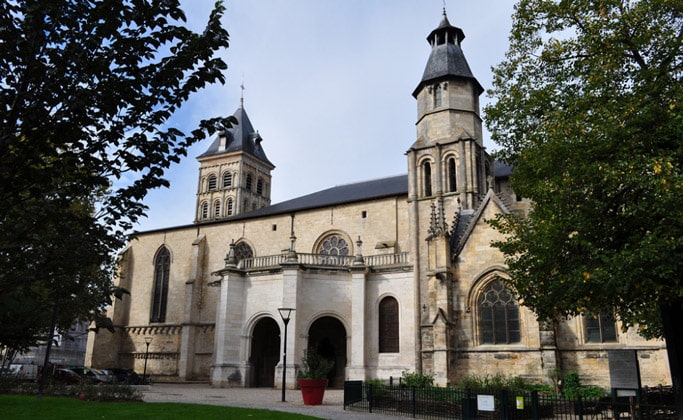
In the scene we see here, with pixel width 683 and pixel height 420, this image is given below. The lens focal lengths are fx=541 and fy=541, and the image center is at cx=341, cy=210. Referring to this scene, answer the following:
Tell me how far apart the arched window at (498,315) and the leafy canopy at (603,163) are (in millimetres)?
8223

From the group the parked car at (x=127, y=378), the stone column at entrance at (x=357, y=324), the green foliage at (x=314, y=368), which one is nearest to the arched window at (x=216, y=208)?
the parked car at (x=127, y=378)

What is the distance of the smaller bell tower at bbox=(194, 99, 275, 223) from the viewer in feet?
177

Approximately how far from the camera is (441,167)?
29.8 metres

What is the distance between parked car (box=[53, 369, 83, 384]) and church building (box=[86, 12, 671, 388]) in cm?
603

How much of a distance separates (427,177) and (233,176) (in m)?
28.9

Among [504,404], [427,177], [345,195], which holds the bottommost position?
[504,404]

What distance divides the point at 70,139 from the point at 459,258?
20.5m

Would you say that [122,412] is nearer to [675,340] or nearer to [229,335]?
[675,340]

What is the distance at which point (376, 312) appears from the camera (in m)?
28.1

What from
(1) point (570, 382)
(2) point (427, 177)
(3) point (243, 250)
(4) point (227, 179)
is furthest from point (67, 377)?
(4) point (227, 179)

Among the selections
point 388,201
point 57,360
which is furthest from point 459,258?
point 57,360

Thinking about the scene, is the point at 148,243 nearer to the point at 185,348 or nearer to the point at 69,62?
the point at 185,348

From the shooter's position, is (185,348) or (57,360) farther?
(57,360)

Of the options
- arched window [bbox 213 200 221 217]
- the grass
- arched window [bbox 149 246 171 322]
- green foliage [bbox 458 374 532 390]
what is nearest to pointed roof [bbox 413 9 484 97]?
green foliage [bbox 458 374 532 390]
